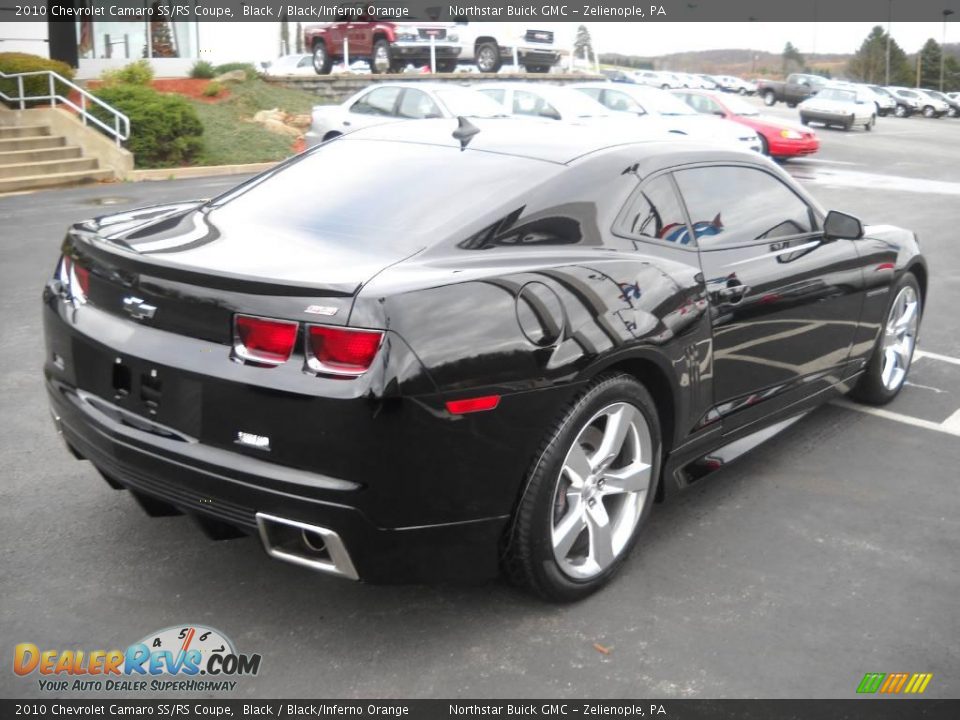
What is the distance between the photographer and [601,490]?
3697 millimetres

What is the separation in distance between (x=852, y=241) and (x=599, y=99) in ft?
55.0

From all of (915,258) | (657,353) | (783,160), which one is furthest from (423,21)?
(657,353)

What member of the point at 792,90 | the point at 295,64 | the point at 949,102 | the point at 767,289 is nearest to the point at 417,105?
the point at 767,289

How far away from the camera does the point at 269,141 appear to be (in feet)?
70.6

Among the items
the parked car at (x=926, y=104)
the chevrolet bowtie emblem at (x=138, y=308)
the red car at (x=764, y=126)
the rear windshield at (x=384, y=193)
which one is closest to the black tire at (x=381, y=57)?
the red car at (x=764, y=126)

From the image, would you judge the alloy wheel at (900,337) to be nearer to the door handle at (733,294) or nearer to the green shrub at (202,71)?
the door handle at (733,294)

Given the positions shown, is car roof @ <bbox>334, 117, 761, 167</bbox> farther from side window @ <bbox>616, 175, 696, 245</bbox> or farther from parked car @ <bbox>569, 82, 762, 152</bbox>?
parked car @ <bbox>569, 82, 762, 152</bbox>

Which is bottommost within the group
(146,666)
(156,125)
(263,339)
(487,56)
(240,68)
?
(146,666)

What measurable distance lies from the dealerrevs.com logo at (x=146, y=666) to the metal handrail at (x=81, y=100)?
15838 mm

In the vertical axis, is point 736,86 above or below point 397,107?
above

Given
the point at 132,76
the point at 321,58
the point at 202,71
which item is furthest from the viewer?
the point at 321,58

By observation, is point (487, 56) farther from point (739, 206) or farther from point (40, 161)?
point (739, 206)

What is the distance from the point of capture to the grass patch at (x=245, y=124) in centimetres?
2003

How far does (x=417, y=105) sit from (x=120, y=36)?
51.8 ft
